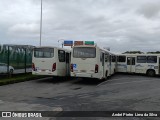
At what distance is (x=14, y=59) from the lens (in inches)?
824

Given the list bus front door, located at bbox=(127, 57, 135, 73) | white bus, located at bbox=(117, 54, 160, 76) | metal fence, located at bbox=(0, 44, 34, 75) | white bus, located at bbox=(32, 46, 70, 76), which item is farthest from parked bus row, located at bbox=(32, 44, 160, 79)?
bus front door, located at bbox=(127, 57, 135, 73)

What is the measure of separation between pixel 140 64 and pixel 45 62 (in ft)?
48.1

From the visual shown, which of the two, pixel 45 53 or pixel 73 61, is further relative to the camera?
pixel 45 53

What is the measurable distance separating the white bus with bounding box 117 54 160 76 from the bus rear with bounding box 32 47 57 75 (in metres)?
14.0

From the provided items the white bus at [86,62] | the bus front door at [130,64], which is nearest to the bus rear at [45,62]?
the white bus at [86,62]

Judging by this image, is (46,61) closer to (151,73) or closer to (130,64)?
(151,73)

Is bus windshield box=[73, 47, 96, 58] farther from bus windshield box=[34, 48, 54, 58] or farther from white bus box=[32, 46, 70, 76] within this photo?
bus windshield box=[34, 48, 54, 58]

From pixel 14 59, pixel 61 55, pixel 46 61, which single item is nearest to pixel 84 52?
pixel 61 55

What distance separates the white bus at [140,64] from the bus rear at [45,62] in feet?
45.8

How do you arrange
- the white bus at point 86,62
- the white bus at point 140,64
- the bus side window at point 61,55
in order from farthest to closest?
the white bus at point 140,64 → the bus side window at point 61,55 → the white bus at point 86,62

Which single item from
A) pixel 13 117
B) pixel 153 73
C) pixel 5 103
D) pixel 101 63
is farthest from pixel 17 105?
pixel 153 73

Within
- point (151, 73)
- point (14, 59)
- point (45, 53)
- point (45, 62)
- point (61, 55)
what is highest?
point (45, 53)

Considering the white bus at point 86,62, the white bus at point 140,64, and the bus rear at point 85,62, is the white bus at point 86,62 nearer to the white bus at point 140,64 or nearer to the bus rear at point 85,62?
the bus rear at point 85,62

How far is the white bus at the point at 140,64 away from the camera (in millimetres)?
28769
